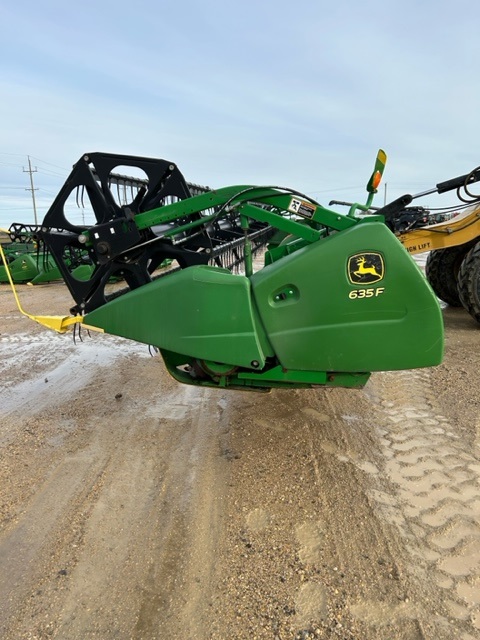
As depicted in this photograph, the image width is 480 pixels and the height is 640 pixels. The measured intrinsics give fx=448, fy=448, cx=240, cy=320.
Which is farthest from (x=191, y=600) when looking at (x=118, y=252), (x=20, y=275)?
(x=20, y=275)

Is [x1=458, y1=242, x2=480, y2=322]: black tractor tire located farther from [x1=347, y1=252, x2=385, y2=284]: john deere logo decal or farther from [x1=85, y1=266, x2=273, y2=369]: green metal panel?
[x1=85, y1=266, x2=273, y2=369]: green metal panel

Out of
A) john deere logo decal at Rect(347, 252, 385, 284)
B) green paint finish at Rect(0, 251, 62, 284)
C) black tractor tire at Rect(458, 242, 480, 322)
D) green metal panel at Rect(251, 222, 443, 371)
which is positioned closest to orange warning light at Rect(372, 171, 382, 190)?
green metal panel at Rect(251, 222, 443, 371)

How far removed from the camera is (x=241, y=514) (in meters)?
2.43

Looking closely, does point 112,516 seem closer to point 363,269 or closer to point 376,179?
point 363,269

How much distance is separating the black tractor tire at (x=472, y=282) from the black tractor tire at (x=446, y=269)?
133 cm

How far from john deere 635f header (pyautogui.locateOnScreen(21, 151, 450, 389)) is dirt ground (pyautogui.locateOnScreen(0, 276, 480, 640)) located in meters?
0.58

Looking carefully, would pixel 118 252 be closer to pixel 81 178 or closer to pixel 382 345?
pixel 81 178

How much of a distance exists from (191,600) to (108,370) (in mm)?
3387

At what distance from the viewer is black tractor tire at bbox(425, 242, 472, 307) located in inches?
287

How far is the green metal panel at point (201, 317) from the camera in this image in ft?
8.61

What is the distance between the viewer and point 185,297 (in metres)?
2.70

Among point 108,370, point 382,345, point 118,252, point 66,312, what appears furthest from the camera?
point 66,312

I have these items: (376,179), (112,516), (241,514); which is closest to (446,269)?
(376,179)

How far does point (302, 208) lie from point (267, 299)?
67 cm
